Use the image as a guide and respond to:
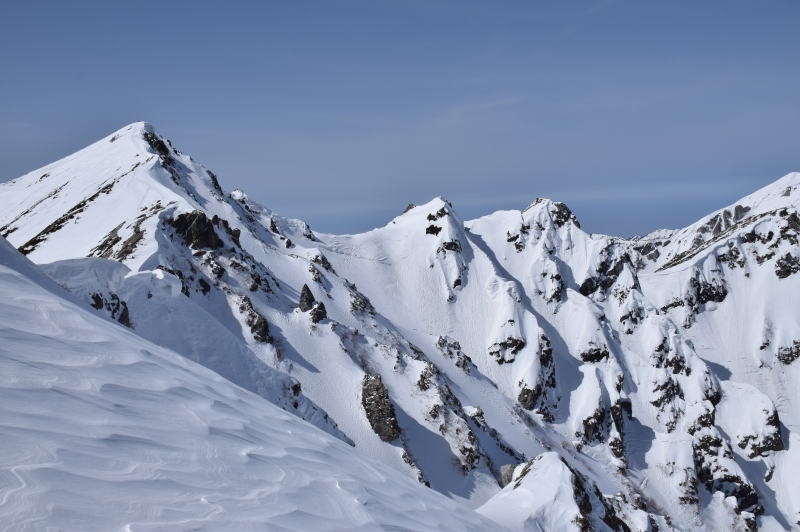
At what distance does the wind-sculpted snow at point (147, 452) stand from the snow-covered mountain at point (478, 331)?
0.51 metres

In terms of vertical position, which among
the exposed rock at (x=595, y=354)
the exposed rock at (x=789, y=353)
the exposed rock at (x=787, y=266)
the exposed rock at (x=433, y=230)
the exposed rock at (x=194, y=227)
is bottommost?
the exposed rock at (x=789, y=353)

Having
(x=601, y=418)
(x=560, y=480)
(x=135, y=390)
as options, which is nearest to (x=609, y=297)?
(x=601, y=418)

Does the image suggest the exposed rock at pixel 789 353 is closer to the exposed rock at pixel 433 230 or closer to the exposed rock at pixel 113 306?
the exposed rock at pixel 433 230

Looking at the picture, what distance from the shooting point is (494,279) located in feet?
311

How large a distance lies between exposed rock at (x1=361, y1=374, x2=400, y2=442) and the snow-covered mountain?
7.3 inches

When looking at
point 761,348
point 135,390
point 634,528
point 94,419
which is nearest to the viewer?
point 94,419

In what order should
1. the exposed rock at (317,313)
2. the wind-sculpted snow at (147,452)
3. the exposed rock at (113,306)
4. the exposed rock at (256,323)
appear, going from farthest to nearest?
the exposed rock at (317,313) < the exposed rock at (256,323) < the exposed rock at (113,306) < the wind-sculpted snow at (147,452)

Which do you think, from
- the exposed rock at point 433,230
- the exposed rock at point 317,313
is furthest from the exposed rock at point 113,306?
the exposed rock at point 433,230

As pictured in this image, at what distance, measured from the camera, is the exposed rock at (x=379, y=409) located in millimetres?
47812

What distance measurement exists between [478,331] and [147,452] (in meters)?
86.3

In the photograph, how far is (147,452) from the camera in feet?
20.8

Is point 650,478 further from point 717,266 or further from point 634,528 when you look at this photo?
point 717,266

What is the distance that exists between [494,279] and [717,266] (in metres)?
65.2

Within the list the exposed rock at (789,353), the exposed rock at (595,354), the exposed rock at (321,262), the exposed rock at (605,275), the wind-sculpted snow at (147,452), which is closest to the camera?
the wind-sculpted snow at (147,452)
